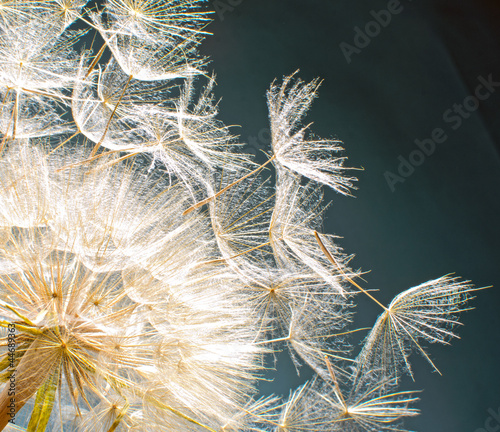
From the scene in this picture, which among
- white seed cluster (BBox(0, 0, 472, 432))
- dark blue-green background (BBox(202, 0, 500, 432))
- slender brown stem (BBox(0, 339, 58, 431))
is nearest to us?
slender brown stem (BBox(0, 339, 58, 431))

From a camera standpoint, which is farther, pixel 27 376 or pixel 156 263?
pixel 156 263

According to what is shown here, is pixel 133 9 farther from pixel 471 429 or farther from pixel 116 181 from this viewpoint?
pixel 471 429

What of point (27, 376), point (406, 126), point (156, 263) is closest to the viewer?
point (27, 376)

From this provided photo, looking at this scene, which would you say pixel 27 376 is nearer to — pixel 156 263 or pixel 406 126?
pixel 156 263

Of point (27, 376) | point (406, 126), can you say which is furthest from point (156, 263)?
point (406, 126)

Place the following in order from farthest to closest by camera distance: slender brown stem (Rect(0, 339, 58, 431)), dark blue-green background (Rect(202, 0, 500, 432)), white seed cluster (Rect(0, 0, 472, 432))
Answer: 1. dark blue-green background (Rect(202, 0, 500, 432))
2. white seed cluster (Rect(0, 0, 472, 432))
3. slender brown stem (Rect(0, 339, 58, 431))

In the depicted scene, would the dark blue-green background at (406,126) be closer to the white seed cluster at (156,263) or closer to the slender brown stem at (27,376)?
the white seed cluster at (156,263)

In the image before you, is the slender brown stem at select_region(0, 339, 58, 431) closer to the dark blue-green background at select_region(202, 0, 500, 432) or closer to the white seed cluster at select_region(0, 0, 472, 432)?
the white seed cluster at select_region(0, 0, 472, 432)

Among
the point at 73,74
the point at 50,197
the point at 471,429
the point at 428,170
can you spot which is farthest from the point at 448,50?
the point at 50,197

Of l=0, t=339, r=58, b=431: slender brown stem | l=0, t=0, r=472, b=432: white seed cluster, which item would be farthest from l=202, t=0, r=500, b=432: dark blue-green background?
l=0, t=339, r=58, b=431: slender brown stem
